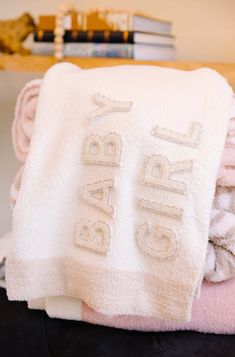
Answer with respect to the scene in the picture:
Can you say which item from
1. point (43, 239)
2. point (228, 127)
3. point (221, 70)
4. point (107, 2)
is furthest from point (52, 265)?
point (107, 2)

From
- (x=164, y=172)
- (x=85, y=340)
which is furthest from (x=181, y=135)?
(x=85, y=340)

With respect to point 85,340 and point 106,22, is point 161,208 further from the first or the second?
point 106,22

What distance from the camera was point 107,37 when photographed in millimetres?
958

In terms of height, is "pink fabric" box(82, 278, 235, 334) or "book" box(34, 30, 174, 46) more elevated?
"book" box(34, 30, 174, 46)

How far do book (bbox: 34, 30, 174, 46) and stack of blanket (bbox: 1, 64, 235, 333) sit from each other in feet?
0.97

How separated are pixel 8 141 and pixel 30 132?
2.09 ft

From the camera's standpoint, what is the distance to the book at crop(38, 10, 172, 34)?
0.95 meters

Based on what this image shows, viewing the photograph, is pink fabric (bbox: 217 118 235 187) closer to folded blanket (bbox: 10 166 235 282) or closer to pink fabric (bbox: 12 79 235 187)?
folded blanket (bbox: 10 166 235 282)

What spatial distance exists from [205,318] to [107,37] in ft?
1.83

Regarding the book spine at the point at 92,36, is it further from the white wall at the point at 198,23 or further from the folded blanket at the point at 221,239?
the folded blanket at the point at 221,239

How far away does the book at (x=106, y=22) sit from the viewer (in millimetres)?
947

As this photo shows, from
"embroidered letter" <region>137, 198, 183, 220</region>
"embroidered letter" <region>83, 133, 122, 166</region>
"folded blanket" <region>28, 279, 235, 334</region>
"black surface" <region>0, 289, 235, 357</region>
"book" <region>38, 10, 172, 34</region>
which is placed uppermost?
"book" <region>38, 10, 172, 34</region>

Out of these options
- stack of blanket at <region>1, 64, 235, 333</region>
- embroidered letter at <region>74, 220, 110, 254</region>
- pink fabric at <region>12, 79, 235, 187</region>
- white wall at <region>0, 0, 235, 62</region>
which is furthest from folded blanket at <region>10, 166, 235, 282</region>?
white wall at <region>0, 0, 235, 62</region>

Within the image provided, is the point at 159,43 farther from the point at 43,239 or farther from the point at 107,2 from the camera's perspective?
the point at 43,239
